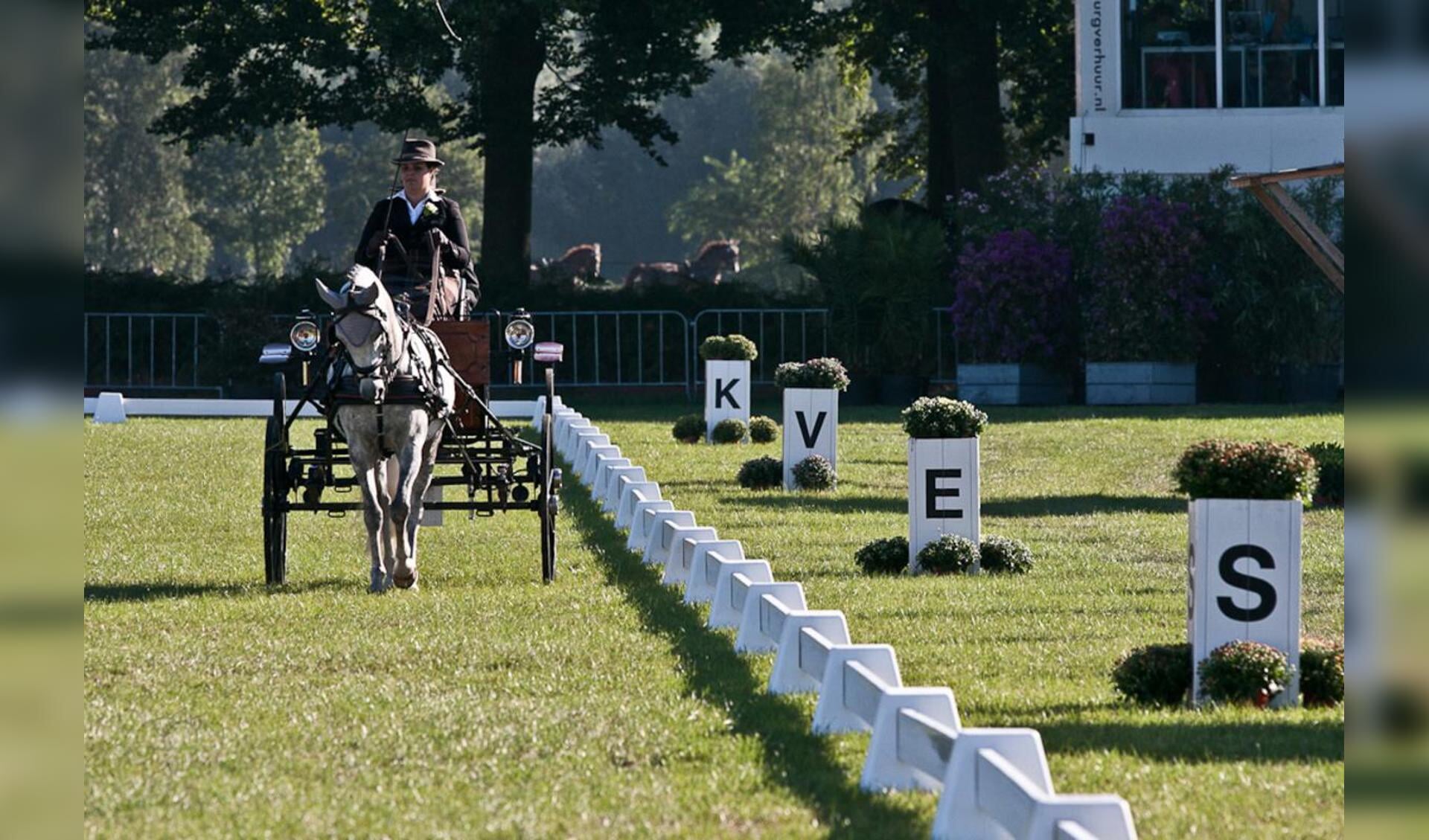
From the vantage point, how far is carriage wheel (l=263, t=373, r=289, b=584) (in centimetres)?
1309

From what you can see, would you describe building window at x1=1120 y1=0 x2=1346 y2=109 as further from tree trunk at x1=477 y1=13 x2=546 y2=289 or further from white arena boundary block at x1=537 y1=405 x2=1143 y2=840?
white arena boundary block at x1=537 y1=405 x2=1143 y2=840

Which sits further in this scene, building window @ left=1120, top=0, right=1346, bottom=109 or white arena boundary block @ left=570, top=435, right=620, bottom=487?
building window @ left=1120, top=0, right=1346, bottom=109

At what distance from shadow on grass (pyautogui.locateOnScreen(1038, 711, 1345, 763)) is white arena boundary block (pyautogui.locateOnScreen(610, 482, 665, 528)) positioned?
25.7 ft

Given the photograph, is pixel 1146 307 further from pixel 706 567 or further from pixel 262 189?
pixel 262 189

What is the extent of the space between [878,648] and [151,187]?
310 ft

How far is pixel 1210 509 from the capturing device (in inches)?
320

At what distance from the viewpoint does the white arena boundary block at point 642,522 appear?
1481cm

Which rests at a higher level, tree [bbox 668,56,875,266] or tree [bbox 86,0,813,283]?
tree [bbox 668,56,875,266]

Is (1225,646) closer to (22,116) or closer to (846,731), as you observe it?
(846,731)

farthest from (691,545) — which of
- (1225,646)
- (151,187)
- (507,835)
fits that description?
(151,187)

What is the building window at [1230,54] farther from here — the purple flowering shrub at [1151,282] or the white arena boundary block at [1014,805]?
the white arena boundary block at [1014,805]

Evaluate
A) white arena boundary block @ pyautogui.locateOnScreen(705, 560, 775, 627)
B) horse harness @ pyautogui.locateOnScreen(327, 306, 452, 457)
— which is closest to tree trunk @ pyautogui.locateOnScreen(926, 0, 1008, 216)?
horse harness @ pyautogui.locateOnScreen(327, 306, 452, 457)

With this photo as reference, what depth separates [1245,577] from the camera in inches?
322

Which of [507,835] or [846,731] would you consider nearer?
[507,835]
